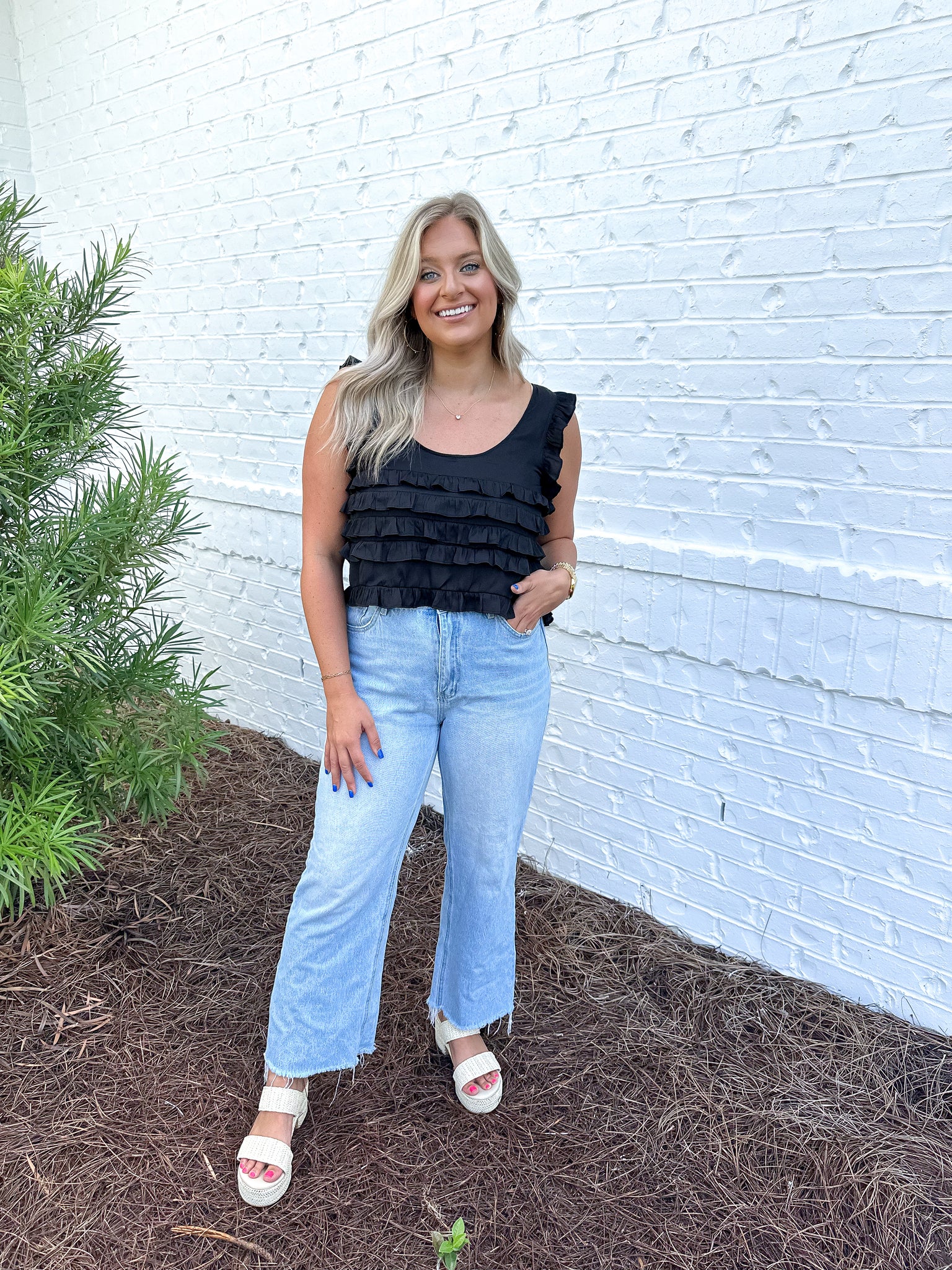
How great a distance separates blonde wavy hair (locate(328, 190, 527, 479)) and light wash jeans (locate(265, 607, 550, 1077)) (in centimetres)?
31

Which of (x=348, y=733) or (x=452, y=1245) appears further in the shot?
(x=348, y=733)

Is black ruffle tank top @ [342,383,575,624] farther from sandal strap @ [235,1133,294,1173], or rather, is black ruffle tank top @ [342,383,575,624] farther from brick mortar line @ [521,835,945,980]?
brick mortar line @ [521,835,945,980]

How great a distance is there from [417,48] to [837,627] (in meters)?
2.07

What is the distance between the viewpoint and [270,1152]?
1.81 metres

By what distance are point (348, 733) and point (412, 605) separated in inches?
10.3

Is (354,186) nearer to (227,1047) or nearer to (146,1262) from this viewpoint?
(227,1047)

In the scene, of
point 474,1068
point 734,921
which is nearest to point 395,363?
point 474,1068

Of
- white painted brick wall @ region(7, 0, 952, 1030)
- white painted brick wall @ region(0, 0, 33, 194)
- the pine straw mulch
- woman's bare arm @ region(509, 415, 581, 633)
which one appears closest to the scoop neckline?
woman's bare arm @ region(509, 415, 581, 633)

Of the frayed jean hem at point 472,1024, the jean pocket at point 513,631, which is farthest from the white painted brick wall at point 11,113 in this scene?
the frayed jean hem at point 472,1024

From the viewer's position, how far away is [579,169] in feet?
8.17

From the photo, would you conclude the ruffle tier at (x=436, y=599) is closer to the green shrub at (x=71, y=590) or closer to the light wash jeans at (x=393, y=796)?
the light wash jeans at (x=393, y=796)

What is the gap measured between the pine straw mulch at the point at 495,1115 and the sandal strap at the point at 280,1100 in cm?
14

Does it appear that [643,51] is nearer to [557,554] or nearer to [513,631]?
[557,554]

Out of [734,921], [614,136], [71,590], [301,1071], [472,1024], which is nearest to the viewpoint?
[301,1071]
